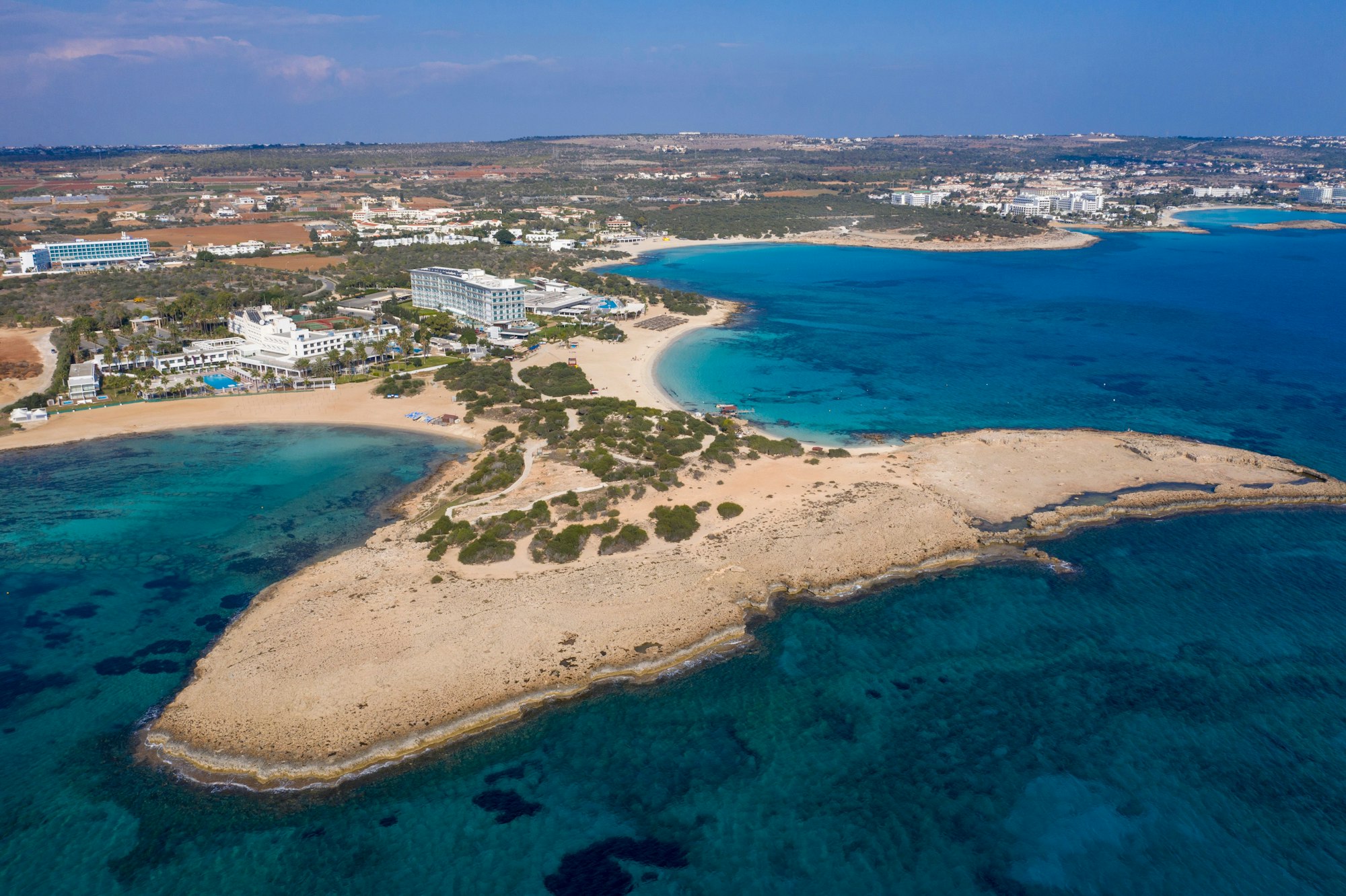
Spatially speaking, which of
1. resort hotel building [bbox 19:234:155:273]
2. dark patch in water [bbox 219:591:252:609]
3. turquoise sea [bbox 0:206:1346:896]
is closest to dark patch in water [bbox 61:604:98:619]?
turquoise sea [bbox 0:206:1346:896]

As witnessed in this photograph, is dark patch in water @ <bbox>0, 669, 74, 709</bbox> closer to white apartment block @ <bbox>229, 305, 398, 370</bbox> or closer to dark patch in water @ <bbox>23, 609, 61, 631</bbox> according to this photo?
dark patch in water @ <bbox>23, 609, 61, 631</bbox>

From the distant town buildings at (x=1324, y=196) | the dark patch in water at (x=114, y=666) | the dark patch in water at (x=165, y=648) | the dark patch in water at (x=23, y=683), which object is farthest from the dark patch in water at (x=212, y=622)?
the distant town buildings at (x=1324, y=196)

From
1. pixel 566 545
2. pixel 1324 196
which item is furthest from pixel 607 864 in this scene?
pixel 1324 196

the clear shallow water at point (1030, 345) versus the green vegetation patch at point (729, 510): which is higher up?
the clear shallow water at point (1030, 345)

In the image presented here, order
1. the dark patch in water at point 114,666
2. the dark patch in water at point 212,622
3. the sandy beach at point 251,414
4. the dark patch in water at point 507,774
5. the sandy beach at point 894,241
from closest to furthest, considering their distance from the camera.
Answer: the dark patch in water at point 507,774
the dark patch in water at point 114,666
the dark patch in water at point 212,622
the sandy beach at point 251,414
the sandy beach at point 894,241

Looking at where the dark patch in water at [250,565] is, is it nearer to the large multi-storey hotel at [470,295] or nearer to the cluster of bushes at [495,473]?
the cluster of bushes at [495,473]

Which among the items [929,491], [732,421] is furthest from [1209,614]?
[732,421]

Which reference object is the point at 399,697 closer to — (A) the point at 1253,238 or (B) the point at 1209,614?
(B) the point at 1209,614
